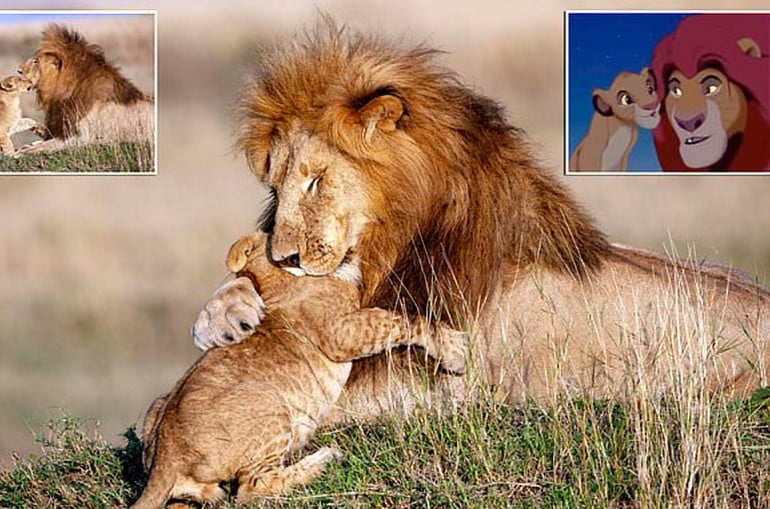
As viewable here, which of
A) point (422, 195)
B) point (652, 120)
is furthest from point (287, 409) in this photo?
point (652, 120)

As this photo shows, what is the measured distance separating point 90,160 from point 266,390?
16.4 feet

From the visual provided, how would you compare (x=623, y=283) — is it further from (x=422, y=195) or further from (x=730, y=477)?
(x=730, y=477)

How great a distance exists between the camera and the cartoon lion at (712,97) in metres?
8.70

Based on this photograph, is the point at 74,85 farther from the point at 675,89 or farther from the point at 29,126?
the point at 675,89

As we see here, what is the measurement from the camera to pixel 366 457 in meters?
4.88

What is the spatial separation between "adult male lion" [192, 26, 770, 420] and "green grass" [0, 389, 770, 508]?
6.3 inches

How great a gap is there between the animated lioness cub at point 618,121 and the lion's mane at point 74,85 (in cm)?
254

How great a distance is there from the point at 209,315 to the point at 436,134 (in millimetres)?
893

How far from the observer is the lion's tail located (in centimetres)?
468

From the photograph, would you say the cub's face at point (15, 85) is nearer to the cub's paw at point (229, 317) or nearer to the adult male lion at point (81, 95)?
the adult male lion at point (81, 95)

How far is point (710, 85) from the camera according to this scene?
8.71m

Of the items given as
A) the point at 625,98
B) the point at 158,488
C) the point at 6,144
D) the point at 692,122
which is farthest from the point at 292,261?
the point at 6,144

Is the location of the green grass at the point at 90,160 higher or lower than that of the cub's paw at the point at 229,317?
higher

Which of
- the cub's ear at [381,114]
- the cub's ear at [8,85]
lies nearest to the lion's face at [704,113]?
the cub's ear at [8,85]
